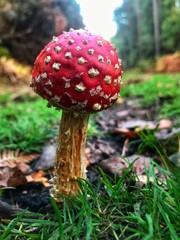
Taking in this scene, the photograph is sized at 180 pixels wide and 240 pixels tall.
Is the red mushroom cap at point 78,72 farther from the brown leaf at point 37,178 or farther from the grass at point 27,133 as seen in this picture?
the grass at point 27,133

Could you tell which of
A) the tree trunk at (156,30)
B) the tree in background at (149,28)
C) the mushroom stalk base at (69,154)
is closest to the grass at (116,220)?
the mushroom stalk base at (69,154)

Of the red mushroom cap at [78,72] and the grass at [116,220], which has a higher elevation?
the red mushroom cap at [78,72]

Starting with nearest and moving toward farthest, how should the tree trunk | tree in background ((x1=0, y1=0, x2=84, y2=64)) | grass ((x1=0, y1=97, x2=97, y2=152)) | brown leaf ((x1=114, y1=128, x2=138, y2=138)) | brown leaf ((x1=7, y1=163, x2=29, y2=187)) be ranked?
brown leaf ((x1=7, y1=163, x2=29, y2=187)), grass ((x1=0, y1=97, x2=97, y2=152)), brown leaf ((x1=114, y1=128, x2=138, y2=138)), tree in background ((x1=0, y1=0, x2=84, y2=64)), the tree trunk

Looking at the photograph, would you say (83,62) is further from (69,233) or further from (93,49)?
(69,233)

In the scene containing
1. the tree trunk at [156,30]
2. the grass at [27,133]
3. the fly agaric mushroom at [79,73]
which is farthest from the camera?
the tree trunk at [156,30]

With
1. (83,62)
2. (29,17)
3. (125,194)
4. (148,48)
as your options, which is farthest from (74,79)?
(148,48)

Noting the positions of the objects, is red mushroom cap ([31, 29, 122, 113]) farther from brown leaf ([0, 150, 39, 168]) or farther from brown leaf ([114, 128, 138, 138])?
brown leaf ([114, 128, 138, 138])

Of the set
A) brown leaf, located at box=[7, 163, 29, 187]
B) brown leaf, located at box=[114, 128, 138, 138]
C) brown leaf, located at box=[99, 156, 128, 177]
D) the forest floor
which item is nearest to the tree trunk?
the forest floor

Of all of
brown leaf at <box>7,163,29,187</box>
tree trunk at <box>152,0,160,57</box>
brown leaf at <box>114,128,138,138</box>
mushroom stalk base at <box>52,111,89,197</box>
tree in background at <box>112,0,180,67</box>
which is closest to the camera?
mushroom stalk base at <box>52,111,89,197</box>
